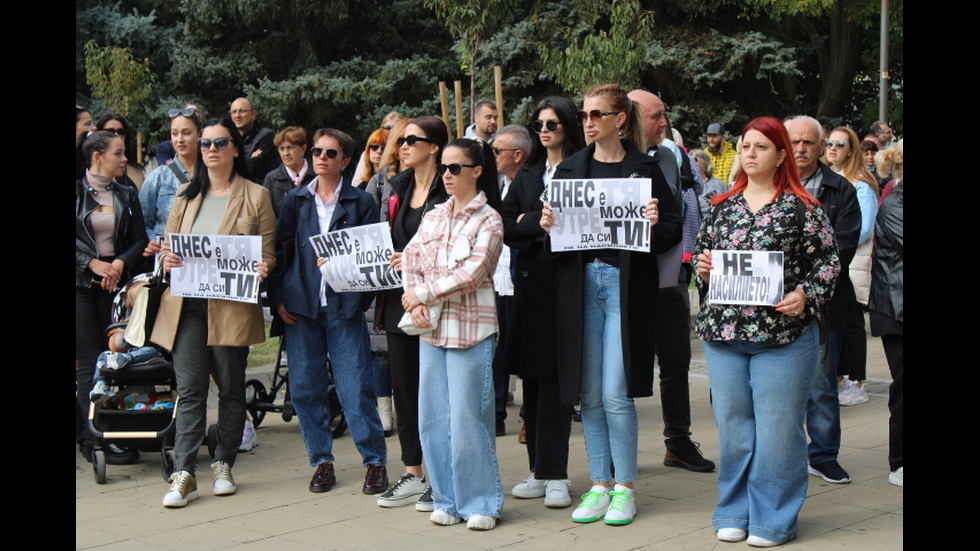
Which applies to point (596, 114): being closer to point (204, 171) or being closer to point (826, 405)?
point (826, 405)

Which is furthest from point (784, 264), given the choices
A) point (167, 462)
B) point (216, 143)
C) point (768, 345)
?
point (167, 462)

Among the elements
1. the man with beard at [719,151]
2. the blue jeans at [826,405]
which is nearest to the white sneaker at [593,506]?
the blue jeans at [826,405]

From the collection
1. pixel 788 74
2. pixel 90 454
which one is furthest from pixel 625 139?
pixel 788 74

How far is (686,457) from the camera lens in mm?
7367

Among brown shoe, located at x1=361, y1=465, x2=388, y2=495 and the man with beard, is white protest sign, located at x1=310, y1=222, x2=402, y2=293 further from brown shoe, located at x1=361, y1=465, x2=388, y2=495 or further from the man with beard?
the man with beard

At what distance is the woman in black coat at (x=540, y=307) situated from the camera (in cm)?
642

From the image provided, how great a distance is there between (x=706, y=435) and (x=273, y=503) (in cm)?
322

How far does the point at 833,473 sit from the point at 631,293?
1904 millimetres

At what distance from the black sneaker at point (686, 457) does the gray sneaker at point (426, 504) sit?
5.63 ft

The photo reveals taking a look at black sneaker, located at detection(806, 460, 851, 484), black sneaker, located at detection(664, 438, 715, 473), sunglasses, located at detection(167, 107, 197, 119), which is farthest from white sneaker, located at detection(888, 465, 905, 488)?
sunglasses, located at detection(167, 107, 197, 119)

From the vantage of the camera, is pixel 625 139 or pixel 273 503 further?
pixel 273 503
